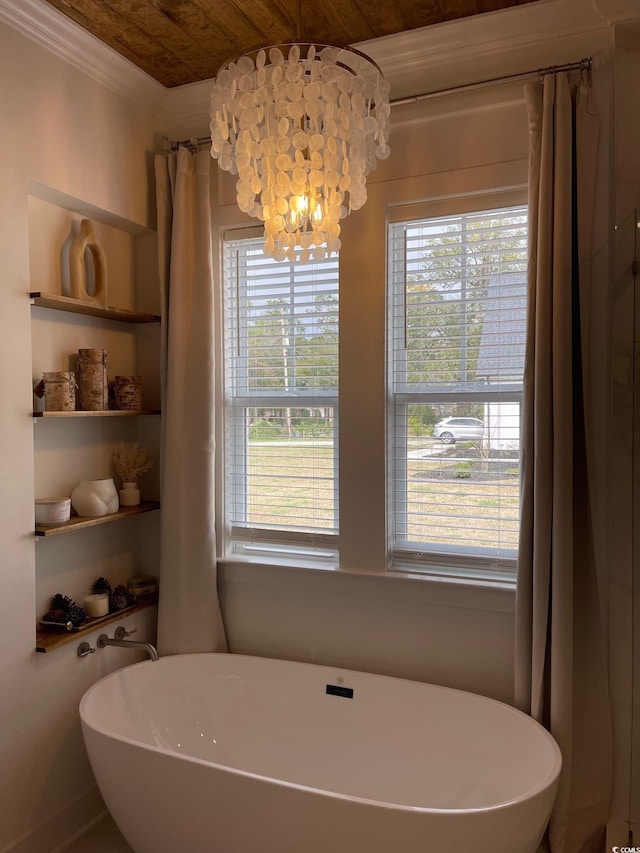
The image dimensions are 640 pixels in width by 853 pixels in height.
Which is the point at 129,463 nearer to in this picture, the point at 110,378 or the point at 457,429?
the point at 110,378

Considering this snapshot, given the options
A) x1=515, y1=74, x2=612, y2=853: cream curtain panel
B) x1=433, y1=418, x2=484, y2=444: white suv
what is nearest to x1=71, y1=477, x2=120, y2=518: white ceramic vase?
x1=433, y1=418, x2=484, y2=444: white suv

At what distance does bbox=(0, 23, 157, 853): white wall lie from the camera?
2041 millimetres

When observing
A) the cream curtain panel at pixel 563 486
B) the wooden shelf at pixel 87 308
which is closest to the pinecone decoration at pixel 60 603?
the wooden shelf at pixel 87 308

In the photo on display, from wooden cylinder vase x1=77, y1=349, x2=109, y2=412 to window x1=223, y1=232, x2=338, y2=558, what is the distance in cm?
53

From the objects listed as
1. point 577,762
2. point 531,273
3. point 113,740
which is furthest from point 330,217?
point 577,762

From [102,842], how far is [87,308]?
1.99m

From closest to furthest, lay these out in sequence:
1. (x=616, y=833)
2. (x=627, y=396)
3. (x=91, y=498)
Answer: (x=627, y=396)
(x=616, y=833)
(x=91, y=498)

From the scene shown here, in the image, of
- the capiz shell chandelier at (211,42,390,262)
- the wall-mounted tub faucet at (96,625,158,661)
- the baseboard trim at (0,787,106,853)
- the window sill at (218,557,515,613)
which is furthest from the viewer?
the wall-mounted tub faucet at (96,625,158,661)

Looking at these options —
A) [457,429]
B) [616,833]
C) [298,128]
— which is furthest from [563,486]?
[298,128]

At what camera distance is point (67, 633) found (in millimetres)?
2260

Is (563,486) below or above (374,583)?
above

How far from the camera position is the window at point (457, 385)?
2.25m

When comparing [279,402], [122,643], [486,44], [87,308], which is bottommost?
[122,643]

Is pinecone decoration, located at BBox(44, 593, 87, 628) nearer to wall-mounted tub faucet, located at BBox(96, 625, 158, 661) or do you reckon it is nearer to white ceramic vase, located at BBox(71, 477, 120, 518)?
wall-mounted tub faucet, located at BBox(96, 625, 158, 661)
